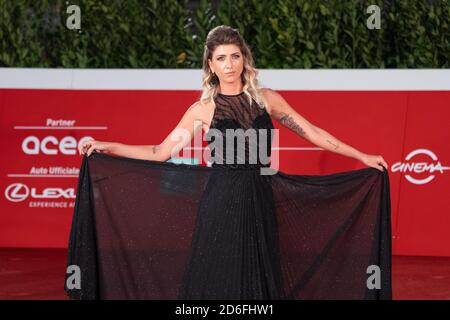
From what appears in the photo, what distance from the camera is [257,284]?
5074 mm

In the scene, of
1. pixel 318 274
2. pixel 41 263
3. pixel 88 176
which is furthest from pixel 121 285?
pixel 41 263

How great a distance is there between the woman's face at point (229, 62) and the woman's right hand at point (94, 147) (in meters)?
0.80

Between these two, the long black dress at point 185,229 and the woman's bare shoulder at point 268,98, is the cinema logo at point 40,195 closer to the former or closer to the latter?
the long black dress at point 185,229

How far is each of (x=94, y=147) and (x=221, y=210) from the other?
0.88m

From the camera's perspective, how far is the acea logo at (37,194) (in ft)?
29.9

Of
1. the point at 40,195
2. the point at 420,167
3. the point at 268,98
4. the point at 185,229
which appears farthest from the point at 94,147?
the point at 420,167

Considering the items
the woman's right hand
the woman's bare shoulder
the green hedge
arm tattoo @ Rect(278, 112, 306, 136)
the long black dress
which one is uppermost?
the green hedge

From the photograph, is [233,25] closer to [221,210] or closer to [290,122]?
[290,122]

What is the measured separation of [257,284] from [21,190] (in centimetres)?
463

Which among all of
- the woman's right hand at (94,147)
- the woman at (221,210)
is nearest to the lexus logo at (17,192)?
the woman at (221,210)

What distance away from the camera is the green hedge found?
10.4 meters

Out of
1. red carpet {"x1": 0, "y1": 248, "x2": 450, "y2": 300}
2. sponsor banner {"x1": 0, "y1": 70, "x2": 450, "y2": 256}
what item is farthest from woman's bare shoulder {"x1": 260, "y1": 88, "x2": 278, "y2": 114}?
sponsor banner {"x1": 0, "y1": 70, "x2": 450, "y2": 256}

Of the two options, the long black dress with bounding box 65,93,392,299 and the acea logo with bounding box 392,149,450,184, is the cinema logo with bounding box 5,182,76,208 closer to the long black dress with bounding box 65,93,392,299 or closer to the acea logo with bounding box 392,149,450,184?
the acea logo with bounding box 392,149,450,184

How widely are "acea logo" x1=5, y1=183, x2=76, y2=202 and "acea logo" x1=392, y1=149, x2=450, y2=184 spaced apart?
123 inches
